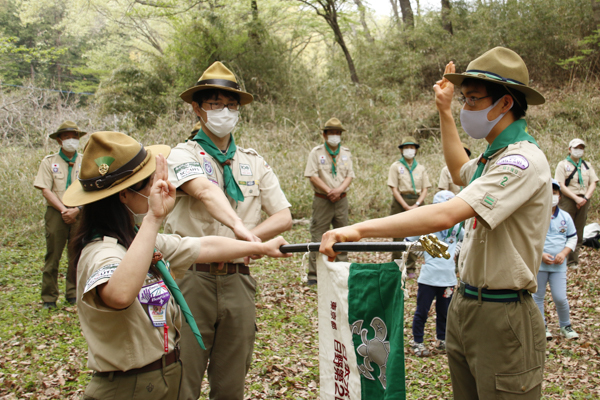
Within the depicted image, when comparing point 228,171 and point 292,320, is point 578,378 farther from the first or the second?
point 228,171

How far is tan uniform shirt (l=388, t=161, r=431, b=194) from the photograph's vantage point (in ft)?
29.0

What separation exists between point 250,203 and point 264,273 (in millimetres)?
5370

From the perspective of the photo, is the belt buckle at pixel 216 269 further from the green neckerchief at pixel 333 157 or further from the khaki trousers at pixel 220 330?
the green neckerchief at pixel 333 157

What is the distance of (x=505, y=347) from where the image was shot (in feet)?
7.59

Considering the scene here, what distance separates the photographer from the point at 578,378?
4867mm

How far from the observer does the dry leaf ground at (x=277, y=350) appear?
455 centimetres

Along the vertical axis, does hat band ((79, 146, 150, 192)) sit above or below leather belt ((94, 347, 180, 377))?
above

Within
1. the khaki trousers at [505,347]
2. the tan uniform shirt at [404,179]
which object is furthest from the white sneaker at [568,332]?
the khaki trousers at [505,347]

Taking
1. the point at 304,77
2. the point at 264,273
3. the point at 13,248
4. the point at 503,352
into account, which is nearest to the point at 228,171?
the point at 503,352

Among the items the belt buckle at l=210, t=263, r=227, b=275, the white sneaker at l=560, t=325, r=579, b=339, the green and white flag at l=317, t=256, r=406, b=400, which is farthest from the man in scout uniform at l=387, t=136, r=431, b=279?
the green and white flag at l=317, t=256, r=406, b=400

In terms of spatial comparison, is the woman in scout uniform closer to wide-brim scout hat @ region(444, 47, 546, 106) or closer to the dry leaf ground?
the dry leaf ground

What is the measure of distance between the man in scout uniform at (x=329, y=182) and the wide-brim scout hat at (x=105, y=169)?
602cm

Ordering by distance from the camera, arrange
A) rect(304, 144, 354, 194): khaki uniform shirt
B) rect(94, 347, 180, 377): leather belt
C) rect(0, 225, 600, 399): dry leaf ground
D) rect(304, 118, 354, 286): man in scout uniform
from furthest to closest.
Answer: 1. rect(304, 144, 354, 194): khaki uniform shirt
2. rect(304, 118, 354, 286): man in scout uniform
3. rect(0, 225, 600, 399): dry leaf ground
4. rect(94, 347, 180, 377): leather belt

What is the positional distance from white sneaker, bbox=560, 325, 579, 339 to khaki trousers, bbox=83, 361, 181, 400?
5625 mm
